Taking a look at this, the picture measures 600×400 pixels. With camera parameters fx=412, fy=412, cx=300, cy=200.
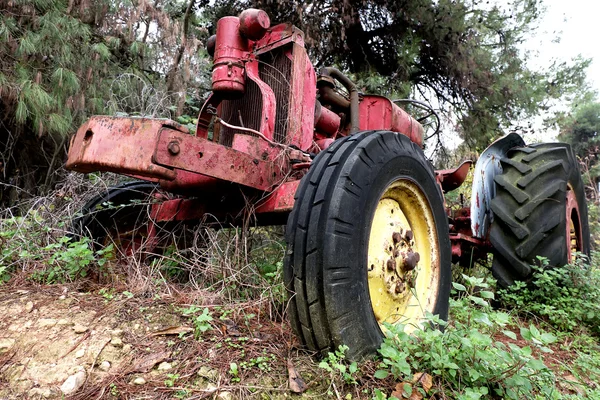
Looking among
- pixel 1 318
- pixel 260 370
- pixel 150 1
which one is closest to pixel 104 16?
pixel 150 1

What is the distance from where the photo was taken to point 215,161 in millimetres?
1702

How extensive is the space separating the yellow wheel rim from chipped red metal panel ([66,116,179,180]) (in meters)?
0.88

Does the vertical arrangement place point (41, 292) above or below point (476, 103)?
below

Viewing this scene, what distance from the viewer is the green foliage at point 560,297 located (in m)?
2.60

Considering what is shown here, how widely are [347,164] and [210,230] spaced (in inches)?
39.4

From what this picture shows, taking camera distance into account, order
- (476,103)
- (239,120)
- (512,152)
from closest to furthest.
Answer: (239,120) < (512,152) < (476,103)

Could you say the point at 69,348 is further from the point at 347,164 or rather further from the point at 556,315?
A: the point at 556,315

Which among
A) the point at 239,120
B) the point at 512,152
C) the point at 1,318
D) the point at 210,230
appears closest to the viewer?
the point at 1,318

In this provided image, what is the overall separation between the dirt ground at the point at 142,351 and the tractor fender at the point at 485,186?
1.75 m

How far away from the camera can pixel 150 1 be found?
4816mm

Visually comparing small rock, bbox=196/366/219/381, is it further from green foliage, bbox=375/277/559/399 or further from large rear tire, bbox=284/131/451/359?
green foliage, bbox=375/277/559/399

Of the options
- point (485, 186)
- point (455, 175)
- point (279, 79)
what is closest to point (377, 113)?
point (455, 175)

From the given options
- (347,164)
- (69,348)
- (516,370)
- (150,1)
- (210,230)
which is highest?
(150,1)

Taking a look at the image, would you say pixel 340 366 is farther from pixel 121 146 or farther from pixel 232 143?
pixel 232 143
